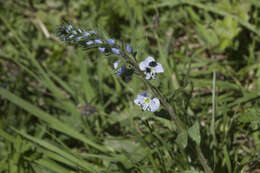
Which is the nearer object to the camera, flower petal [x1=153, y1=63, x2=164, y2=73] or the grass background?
flower petal [x1=153, y1=63, x2=164, y2=73]

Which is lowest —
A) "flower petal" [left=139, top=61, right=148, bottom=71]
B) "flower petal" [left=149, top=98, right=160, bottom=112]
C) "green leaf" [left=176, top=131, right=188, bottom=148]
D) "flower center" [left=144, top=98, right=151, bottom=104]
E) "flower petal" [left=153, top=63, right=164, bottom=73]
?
"green leaf" [left=176, top=131, right=188, bottom=148]

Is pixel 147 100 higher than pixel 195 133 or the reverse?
higher

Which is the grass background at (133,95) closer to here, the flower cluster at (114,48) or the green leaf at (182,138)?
the green leaf at (182,138)

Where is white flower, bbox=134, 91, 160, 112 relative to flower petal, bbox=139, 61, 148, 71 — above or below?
below

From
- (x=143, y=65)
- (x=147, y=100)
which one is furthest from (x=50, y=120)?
(x=143, y=65)

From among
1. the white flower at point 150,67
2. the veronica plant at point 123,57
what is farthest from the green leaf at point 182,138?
the white flower at point 150,67

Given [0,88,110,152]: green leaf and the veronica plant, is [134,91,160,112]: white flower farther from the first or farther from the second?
[0,88,110,152]: green leaf

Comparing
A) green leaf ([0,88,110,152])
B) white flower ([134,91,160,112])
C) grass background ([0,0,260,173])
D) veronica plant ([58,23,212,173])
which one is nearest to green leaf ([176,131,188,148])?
grass background ([0,0,260,173])

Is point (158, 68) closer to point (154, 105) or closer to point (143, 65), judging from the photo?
point (143, 65)
